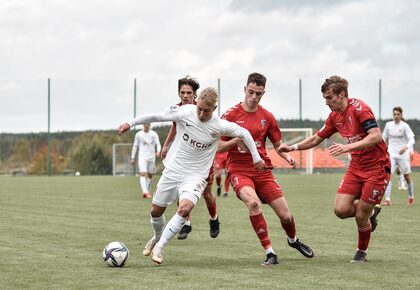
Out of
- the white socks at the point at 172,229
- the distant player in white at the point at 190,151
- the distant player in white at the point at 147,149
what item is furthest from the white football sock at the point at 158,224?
the distant player in white at the point at 147,149

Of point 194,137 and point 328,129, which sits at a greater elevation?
point 328,129

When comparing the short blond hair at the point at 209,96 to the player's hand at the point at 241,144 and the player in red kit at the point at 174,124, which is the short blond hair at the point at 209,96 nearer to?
the player's hand at the point at 241,144

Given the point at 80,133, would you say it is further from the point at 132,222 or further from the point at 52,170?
the point at 132,222

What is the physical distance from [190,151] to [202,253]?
1.52 m

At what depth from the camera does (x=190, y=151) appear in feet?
32.0

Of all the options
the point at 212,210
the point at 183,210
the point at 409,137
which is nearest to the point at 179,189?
the point at 183,210

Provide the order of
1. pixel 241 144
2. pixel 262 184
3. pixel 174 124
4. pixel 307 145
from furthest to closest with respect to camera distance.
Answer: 1. pixel 174 124
2. pixel 307 145
3. pixel 262 184
4. pixel 241 144

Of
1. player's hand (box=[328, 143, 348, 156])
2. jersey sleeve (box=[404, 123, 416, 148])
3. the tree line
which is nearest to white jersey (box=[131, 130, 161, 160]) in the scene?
jersey sleeve (box=[404, 123, 416, 148])

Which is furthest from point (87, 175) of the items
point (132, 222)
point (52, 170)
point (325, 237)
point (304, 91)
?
point (325, 237)

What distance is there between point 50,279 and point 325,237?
16.9 ft

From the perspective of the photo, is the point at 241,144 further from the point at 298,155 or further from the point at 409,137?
the point at 298,155

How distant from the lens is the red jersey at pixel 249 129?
1023 cm

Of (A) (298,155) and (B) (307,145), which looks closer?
(B) (307,145)

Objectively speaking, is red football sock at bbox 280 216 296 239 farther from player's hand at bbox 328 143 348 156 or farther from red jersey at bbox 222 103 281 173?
player's hand at bbox 328 143 348 156
